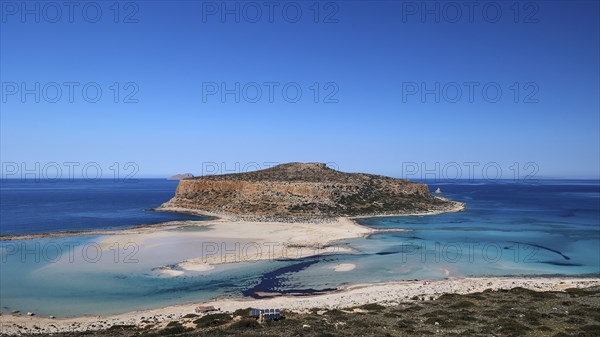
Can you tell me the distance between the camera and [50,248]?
46.0 meters

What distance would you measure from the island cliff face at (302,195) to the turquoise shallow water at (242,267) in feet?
81.0

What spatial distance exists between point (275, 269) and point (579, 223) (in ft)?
208

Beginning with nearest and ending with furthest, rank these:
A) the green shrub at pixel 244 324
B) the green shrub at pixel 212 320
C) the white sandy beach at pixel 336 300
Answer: the green shrub at pixel 244 324 → the green shrub at pixel 212 320 → the white sandy beach at pixel 336 300

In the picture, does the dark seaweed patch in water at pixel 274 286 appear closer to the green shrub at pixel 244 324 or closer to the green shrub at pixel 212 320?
the green shrub at pixel 212 320

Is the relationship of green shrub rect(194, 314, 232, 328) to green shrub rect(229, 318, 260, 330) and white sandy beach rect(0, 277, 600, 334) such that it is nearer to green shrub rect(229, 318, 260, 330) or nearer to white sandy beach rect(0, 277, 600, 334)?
green shrub rect(229, 318, 260, 330)

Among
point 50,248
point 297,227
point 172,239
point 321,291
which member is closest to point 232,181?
point 297,227

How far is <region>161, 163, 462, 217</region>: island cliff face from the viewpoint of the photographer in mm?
78250

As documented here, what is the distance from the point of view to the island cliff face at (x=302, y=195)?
78.2 m

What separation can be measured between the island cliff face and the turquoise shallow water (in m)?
24.7

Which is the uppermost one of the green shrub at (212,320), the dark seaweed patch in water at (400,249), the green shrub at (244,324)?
the green shrub at (244,324)

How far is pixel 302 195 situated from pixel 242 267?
145 feet

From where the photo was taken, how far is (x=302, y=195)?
80.9 metres

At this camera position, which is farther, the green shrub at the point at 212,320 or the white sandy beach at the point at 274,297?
the white sandy beach at the point at 274,297

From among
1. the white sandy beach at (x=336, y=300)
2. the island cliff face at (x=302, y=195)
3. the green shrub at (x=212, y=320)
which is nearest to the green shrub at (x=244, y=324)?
the green shrub at (x=212, y=320)
